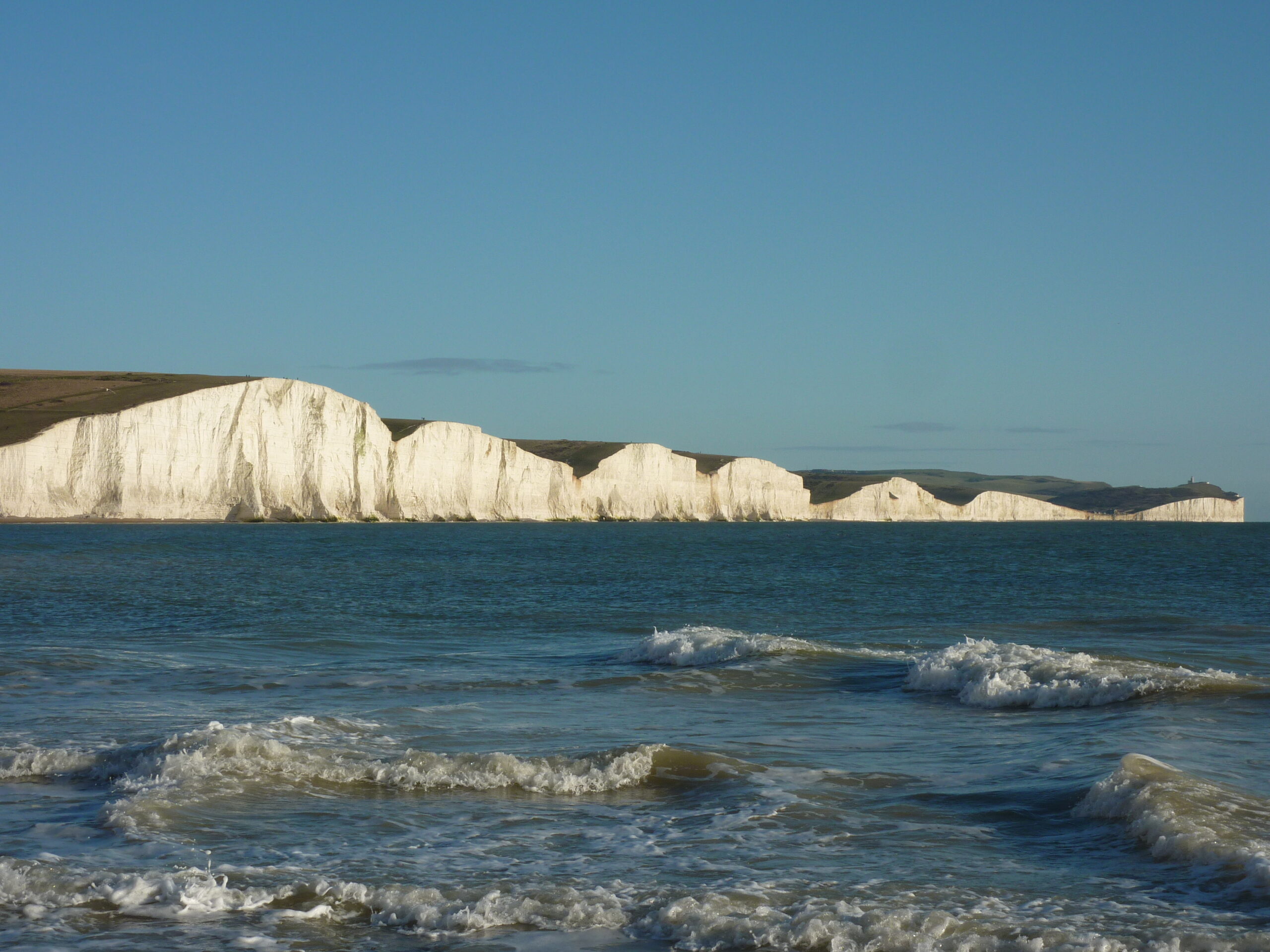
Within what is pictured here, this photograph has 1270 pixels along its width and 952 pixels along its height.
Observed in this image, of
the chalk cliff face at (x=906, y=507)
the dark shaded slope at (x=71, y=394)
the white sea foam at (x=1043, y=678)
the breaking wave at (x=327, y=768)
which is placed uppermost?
the dark shaded slope at (x=71, y=394)

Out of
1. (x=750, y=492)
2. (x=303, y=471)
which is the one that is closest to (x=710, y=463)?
(x=750, y=492)

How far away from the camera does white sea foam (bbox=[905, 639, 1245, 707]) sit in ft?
40.1

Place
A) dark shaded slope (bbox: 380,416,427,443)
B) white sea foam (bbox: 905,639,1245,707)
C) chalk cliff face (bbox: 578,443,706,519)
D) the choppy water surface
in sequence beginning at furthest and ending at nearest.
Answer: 1. chalk cliff face (bbox: 578,443,706,519)
2. dark shaded slope (bbox: 380,416,427,443)
3. white sea foam (bbox: 905,639,1245,707)
4. the choppy water surface

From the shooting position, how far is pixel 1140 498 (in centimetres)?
17650

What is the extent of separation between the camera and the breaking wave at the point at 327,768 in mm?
8281

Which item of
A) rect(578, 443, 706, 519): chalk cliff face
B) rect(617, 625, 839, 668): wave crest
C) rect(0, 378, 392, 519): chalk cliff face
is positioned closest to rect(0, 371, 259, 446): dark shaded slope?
rect(0, 378, 392, 519): chalk cliff face

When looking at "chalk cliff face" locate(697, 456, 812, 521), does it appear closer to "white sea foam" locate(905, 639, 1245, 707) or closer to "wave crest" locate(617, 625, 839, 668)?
"wave crest" locate(617, 625, 839, 668)

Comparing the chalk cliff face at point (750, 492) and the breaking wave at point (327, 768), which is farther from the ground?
the chalk cliff face at point (750, 492)

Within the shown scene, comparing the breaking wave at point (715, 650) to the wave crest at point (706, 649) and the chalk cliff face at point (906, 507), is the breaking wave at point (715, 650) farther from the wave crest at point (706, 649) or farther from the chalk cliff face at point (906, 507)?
the chalk cliff face at point (906, 507)

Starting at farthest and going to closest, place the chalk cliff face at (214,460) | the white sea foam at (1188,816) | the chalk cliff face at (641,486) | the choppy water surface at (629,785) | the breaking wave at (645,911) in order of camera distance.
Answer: the chalk cliff face at (641,486), the chalk cliff face at (214,460), the white sea foam at (1188,816), the choppy water surface at (629,785), the breaking wave at (645,911)

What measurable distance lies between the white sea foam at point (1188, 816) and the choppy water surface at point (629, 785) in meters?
0.02

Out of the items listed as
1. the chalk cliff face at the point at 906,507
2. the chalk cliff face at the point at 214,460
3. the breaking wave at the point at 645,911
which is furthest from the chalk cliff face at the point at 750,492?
the breaking wave at the point at 645,911

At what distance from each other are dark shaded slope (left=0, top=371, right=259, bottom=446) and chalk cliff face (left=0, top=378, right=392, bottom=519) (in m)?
1.05

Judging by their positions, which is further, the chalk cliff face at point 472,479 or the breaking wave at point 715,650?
the chalk cliff face at point 472,479
